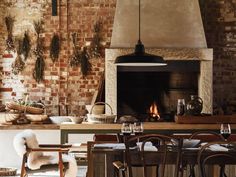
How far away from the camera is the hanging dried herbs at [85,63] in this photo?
9.02 meters

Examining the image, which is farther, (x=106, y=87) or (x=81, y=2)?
(x=81, y=2)

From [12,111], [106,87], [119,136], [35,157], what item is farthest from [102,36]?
[119,136]

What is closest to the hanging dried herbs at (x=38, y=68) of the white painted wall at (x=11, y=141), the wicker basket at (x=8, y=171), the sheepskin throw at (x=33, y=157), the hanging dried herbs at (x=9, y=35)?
the hanging dried herbs at (x=9, y=35)

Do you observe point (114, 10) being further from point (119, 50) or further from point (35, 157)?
point (35, 157)

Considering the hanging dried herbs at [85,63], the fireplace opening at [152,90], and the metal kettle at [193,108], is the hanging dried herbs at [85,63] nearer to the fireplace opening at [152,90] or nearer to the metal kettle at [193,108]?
the fireplace opening at [152,90]

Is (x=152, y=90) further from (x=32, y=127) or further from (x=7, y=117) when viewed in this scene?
(x=7, y=117)

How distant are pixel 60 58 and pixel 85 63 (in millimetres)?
464

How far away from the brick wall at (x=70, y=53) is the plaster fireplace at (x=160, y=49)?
49cm

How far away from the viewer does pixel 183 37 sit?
8672 millimetres

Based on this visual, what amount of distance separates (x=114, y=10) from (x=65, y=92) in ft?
5.67

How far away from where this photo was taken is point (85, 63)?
9.03 metres

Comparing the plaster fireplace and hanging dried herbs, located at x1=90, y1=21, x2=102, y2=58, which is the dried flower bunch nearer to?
hanging dried herbs, located at x1=90, y1=21, x2=102, y2=58

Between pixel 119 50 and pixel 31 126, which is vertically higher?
pixel 119 50

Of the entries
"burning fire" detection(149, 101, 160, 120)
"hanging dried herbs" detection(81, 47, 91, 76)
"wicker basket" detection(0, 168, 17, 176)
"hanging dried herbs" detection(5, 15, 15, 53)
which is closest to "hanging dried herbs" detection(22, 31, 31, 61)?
"hanging dried herbs" detection(5, 15, 15, 53)
